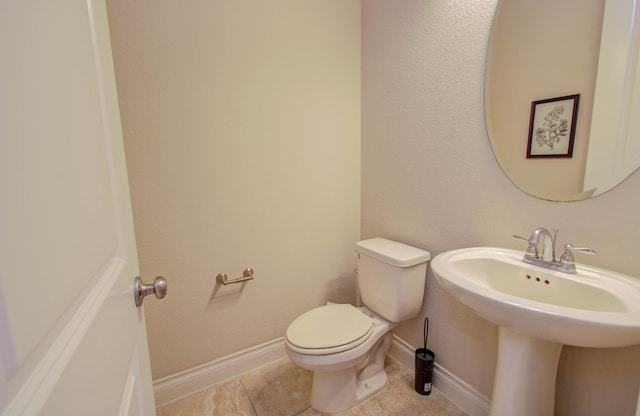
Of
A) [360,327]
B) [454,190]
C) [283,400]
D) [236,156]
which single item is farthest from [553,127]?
[283,400]

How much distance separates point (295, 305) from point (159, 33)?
62.1 inches

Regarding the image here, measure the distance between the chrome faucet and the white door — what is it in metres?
1.23

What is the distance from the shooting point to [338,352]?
124cm

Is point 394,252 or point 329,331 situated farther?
point 394,252

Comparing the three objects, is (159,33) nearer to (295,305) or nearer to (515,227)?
(295,305)

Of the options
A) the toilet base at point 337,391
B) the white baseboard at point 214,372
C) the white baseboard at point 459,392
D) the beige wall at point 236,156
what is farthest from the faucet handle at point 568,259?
the white baseboard at point 214,372

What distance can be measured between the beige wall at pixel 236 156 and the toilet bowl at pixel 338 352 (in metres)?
0.40

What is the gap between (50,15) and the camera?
0.34m

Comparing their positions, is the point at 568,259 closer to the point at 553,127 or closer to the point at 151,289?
the point at 553,127

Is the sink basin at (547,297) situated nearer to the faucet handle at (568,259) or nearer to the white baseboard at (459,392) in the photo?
the faucet handle at (568,259)

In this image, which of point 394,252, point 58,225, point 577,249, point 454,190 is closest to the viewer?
point 58,225

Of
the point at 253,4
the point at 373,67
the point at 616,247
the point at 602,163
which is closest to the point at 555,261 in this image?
the point at 616,247

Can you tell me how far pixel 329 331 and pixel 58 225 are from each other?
1216 mm

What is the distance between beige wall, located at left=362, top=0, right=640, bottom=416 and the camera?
3.10 ft
